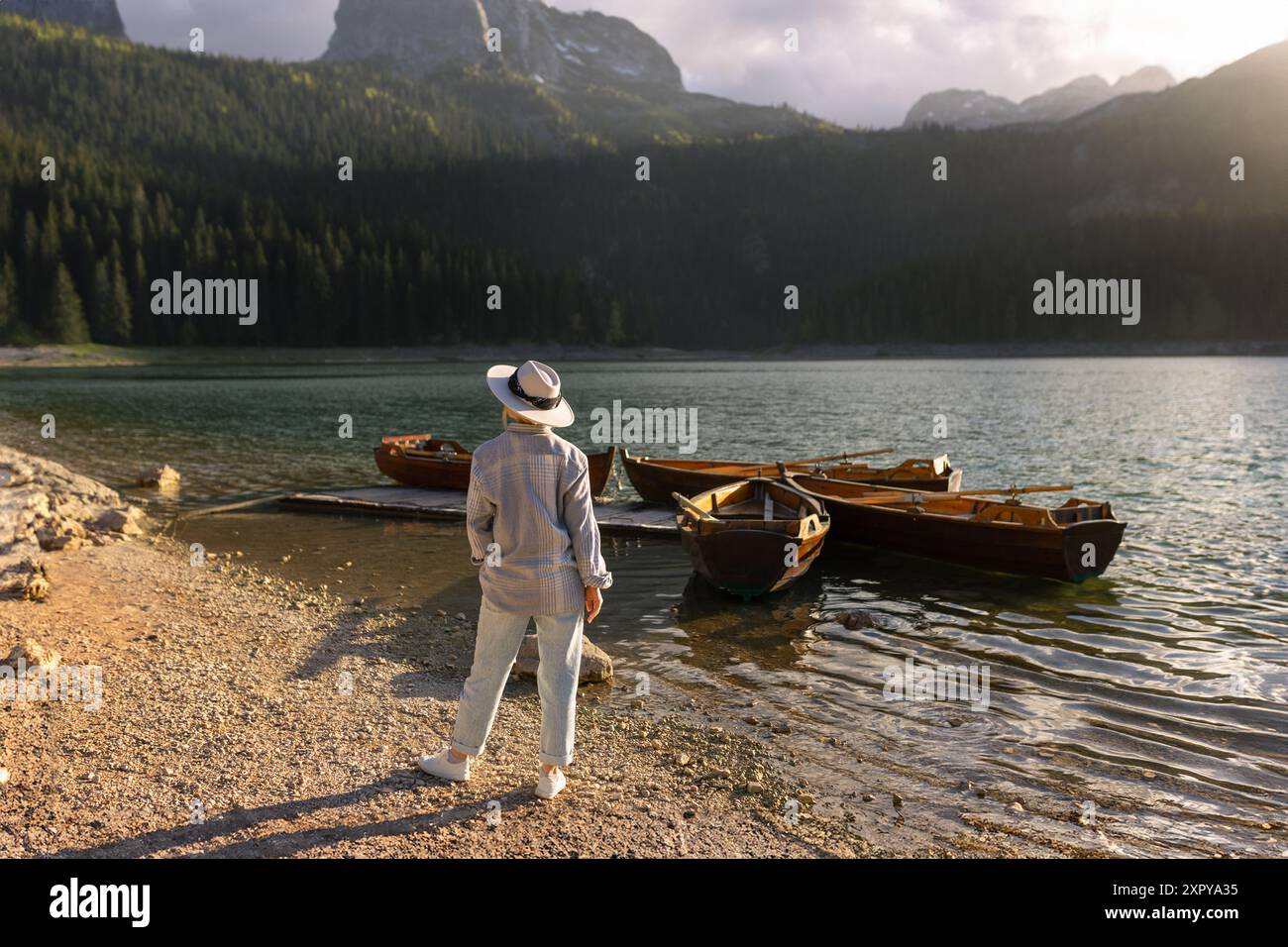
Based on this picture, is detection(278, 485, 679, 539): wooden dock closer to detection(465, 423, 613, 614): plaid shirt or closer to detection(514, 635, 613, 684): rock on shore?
detection(514, 635, 613, 684): rock on shore

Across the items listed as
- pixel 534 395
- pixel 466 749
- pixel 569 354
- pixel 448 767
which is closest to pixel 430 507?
pixel 448 767

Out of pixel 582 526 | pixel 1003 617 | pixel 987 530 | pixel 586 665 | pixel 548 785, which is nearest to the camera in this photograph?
pixel 582 526

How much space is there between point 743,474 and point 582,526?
15.2 meters

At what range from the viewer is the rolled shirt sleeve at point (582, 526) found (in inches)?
211

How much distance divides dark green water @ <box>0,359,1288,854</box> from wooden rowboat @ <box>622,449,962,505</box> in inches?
123

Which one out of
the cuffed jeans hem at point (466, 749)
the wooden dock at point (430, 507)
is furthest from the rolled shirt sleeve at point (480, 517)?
the wooden dock at point (430, 507)

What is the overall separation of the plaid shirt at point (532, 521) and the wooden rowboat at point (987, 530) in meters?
10.6

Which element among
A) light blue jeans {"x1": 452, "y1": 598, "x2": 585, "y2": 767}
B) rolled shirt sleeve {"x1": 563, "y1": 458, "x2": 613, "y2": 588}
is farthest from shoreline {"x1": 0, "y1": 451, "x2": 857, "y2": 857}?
rolled shirt sleeve {"x1": 563, "y1": 458, "x2": 613, "y2": 588}

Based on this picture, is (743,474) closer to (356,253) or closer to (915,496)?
(915,496)

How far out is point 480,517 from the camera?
5.41 meters

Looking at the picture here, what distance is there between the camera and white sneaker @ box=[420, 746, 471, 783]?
19.9ft

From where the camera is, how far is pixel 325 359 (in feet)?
371

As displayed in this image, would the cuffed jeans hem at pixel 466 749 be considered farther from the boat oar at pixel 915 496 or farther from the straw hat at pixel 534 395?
the boat oar at pixel 915 496
